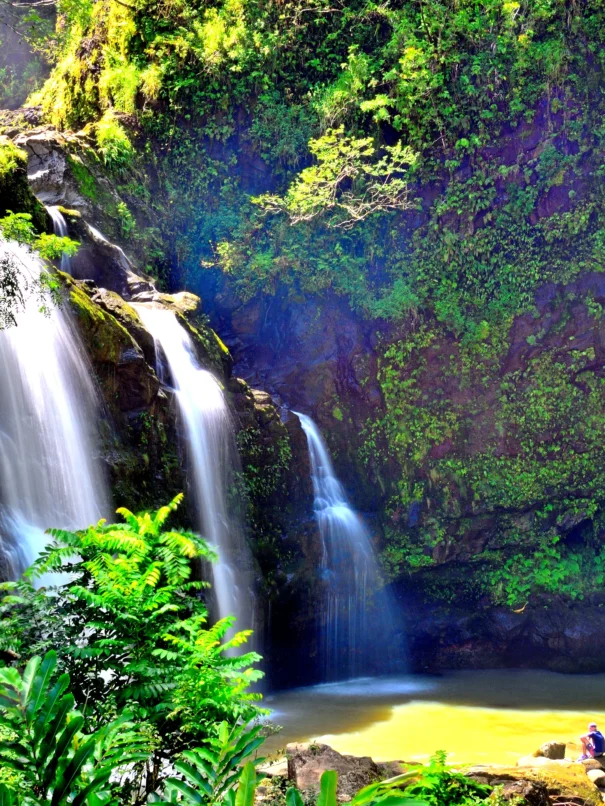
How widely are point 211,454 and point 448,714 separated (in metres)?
5.66

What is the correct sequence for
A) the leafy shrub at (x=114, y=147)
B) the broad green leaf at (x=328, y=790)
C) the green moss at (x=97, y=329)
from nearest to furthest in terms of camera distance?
the broad green leaf at (x=328, y=790), the green moss at (x=97, y=329), the leafy shrub at (x=114, y=147)

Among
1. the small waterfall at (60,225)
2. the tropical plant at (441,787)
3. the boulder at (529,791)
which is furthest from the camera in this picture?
the small waterfall at (60,225)

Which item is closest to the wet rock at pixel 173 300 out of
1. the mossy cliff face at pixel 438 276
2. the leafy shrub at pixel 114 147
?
the mossy cliff face at pixel 438 276

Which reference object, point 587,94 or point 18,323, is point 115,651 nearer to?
point 18,323

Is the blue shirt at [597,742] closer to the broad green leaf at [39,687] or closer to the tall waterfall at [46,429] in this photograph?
the tall waterfall at [46,429]

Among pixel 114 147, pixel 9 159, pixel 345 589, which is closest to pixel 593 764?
pixel 345 589

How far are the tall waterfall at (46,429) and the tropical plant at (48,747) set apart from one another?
557 centimetres

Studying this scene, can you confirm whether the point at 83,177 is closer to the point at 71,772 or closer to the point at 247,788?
the point at 71,772

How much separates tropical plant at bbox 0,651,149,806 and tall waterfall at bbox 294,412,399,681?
10881 millimetres

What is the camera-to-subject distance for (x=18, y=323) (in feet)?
29.0

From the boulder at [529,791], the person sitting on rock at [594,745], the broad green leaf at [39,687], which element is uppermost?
the broad green leaf at [39,687]

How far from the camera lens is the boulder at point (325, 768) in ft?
16.1

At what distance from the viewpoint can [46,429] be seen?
861 centimetres

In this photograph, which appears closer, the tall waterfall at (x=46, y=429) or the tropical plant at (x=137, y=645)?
the tropical plant at (x=137, y=645)
